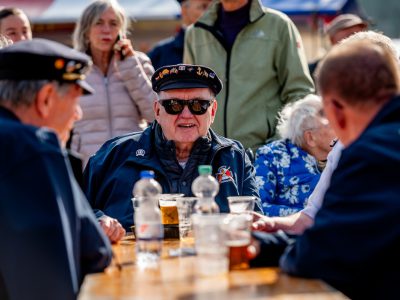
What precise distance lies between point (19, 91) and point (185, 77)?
162cm

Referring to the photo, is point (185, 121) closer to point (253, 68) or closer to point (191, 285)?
point (253, 68)

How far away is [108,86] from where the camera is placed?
600cm

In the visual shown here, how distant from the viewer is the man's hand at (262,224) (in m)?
3.52

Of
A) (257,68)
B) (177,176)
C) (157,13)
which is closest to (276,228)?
(177,176)

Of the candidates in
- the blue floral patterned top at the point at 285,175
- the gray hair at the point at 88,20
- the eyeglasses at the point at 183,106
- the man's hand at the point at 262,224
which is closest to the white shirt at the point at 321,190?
the man's hand at the point at 262,224

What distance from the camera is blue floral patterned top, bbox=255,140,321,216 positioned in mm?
5285

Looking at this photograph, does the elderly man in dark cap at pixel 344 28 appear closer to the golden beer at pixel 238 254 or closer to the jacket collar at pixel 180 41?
the jacket collar at pixel 180 41

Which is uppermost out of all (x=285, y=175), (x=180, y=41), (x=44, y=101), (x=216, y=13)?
(x=216, y=13)

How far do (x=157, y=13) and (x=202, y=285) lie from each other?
28.1ft

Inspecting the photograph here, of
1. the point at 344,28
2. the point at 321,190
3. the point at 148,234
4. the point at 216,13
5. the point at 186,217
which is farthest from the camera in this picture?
the point at 344,28

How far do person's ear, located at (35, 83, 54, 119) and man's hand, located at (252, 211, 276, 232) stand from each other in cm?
106

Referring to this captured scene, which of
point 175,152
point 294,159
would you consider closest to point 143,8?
point 294,159

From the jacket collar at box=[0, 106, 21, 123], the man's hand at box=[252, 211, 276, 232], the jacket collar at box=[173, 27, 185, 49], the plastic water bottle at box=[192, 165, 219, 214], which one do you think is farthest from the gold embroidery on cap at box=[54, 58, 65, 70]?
the jacket collar at box=[173, 27, 185, 49]

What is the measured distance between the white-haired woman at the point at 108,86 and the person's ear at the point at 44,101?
118 inches
